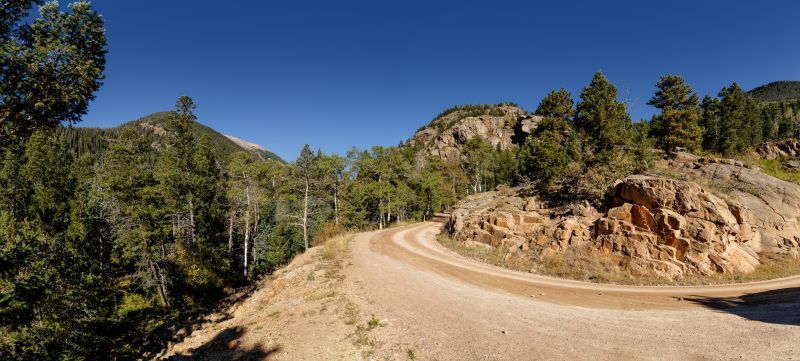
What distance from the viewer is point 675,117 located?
114ft

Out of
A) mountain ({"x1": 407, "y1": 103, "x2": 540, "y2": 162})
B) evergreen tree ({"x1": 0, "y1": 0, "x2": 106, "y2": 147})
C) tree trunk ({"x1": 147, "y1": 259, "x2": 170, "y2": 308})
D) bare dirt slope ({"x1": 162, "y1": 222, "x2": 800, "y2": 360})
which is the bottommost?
tree trunk ({"x1": 147, "y1": 259, "x2": 170, "y2": 308})

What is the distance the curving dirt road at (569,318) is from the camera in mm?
8406

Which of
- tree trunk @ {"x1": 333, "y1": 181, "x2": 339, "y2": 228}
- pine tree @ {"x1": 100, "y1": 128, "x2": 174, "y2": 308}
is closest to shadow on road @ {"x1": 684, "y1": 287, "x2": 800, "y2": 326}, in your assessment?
pine tree @ {"x1": 100, "y1": 128, "x2": 174, "y2": 308}

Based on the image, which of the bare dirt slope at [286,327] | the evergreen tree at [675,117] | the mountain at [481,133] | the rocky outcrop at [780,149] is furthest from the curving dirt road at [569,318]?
the mountain at [481,133]

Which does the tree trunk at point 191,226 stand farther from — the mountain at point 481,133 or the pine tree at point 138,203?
the mountain at point 481,133

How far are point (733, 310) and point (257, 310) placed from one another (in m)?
19.1

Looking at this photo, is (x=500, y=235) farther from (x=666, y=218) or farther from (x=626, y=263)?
(x=666, y=218)

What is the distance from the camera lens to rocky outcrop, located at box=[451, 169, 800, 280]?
1777cm

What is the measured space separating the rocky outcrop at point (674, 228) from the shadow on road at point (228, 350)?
17313 millimetres

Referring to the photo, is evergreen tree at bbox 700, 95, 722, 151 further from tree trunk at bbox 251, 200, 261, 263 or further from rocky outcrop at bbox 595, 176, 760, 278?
tree trunk at bbox 251, 200, 261, 263

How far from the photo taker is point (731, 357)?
759cm

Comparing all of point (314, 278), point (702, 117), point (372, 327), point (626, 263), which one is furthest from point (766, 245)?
point (702, 117)

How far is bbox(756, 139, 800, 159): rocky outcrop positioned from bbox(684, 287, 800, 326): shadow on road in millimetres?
50896

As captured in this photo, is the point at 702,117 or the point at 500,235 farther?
the point at 702,117
